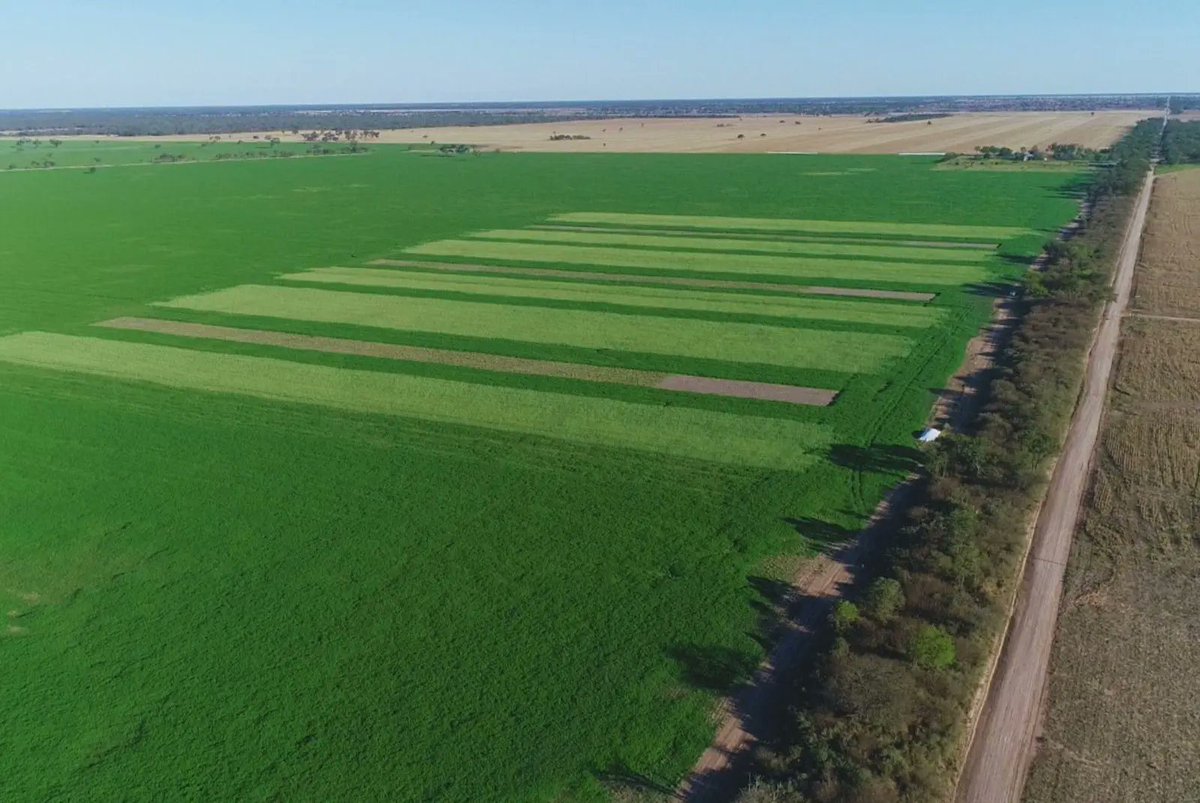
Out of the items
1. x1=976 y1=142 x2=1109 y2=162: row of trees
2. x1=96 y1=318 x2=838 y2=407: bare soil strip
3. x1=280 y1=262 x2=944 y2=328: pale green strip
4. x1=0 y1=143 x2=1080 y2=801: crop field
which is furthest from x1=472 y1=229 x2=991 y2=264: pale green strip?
x1=976 y1=142 x2=1109 y2=162: row of trees

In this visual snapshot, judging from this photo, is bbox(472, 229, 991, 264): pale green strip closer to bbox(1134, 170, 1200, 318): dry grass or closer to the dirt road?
bbox(1134, 170, 1200, 318): dry grass

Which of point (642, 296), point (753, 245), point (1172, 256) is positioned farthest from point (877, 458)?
point (1172, 256)

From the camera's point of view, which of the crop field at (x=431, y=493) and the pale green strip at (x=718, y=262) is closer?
the crop field at (x=431, y=493)

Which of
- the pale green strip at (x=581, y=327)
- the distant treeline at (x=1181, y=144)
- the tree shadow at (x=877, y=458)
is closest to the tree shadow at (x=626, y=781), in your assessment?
the tree shadow at (x=877, y=458)

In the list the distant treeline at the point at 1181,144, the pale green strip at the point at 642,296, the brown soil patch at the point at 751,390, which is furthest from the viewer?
the distant treeline at the point at 1181,144

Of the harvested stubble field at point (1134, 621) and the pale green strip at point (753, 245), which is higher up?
the pale green strip at point (753, 245)

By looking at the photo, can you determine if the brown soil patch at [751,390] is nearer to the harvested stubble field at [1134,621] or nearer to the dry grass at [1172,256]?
the harvested stubble field at [1134,621]

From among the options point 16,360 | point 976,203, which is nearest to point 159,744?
point 16,360
